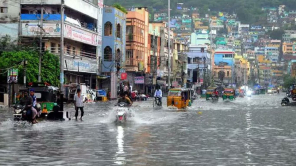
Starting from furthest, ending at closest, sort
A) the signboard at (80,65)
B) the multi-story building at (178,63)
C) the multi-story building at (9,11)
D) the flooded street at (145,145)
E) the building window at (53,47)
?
the multi-story building at (178,63), the signboard at (80,65), the building window at (53,47), the multi-story building at (9,11), the flooded street at (145,145)

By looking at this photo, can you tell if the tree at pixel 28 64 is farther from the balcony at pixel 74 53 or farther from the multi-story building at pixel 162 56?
the multi-story building at pixel 162 56

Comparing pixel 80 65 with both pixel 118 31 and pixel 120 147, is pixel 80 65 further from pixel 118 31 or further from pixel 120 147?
pixel 120 147

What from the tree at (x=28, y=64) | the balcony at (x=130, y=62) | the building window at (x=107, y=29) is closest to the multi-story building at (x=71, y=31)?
the building window at (x=107, y=29)

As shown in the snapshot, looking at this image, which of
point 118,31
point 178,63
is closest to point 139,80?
point 118,31

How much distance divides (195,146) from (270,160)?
3.73 metres

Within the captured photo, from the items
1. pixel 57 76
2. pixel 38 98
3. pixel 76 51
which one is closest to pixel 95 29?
pixel 76 51

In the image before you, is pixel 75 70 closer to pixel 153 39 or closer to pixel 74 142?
pixel 153 39

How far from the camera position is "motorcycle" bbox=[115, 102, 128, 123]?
32469mm

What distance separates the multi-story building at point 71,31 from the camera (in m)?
73.9

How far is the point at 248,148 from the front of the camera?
799 inches

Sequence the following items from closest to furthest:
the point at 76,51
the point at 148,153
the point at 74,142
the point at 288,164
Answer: the point at 288,164
the point at 148,153
the point at 74,142
the point at 76,51

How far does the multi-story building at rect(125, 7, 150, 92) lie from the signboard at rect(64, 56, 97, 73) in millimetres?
16525

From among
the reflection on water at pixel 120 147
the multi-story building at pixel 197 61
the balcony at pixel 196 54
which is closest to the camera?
the reflection on water at pixel 120 147

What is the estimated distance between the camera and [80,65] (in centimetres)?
8200
